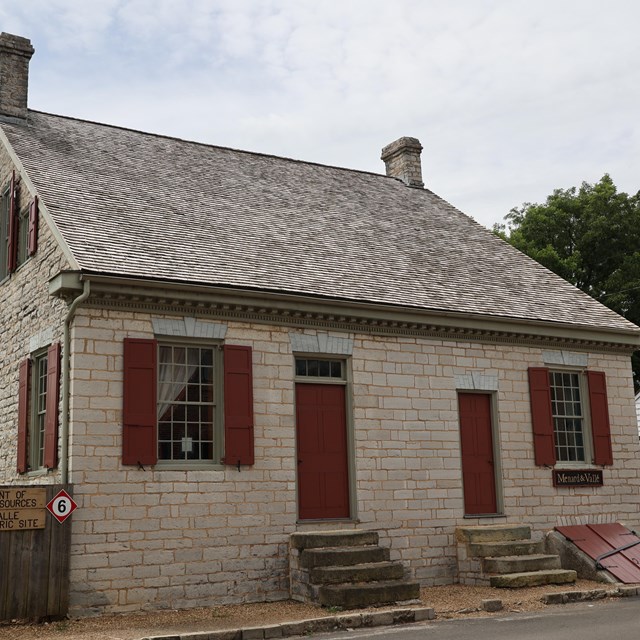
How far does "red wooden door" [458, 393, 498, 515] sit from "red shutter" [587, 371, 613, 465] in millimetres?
2332

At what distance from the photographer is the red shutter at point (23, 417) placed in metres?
12.8

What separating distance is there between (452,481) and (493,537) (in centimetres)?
111

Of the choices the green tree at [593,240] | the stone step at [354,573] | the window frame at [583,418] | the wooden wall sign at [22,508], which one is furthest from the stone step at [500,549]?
the green tree at [593,240]

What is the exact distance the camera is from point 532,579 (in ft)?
42.2

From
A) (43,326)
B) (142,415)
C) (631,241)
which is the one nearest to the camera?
(142,415)

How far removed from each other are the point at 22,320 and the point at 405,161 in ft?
36.8

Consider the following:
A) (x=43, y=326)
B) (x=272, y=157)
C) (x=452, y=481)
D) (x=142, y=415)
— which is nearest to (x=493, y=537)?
(x=452, y=481)

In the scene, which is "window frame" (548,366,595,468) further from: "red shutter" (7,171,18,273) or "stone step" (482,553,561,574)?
"red shutter" (7,171,18,273)

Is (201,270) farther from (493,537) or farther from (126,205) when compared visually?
(493,537)

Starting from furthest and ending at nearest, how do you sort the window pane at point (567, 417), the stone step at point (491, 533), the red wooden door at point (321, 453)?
the window pane at point (567, 417) → the stone step at point (491, 533) → the red wooden door at point (321, 453)

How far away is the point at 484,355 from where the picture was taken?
15305 millimetres

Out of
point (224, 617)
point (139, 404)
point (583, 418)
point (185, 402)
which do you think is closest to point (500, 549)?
point (583, 418)

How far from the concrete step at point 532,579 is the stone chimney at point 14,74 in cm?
1172

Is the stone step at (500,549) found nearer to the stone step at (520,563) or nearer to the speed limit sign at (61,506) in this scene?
the stone step at (520,563)
